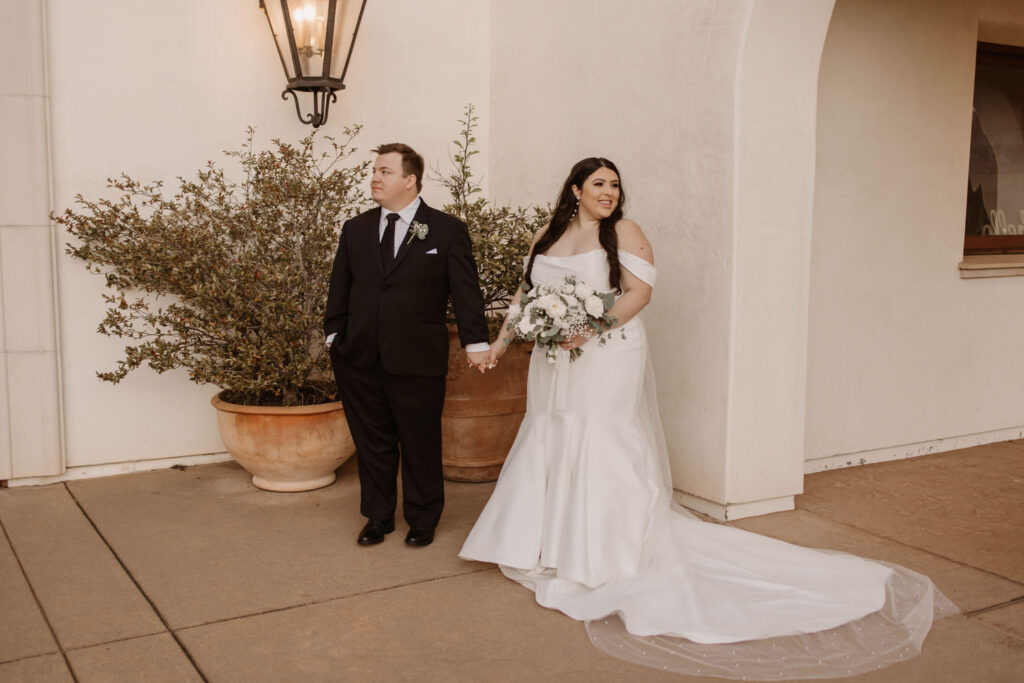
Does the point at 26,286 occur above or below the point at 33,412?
above

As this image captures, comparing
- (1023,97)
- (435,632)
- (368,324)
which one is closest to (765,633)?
(435,632)

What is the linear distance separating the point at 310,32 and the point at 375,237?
6.71ft

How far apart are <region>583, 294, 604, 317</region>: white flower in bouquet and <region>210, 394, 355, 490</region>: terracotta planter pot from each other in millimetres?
2054

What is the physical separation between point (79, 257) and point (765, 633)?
4.51m

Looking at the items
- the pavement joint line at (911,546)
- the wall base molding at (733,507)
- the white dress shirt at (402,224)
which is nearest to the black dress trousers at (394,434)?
the white dress shirt at (402,224)

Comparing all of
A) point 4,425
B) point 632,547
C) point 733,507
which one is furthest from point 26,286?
point 733,507

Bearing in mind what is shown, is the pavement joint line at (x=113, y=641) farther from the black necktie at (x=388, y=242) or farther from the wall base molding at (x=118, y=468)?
the wall base molding at (x=118, y=468)

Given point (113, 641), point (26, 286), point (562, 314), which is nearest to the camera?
point (113, 641)

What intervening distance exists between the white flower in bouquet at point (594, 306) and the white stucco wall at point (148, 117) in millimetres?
3119

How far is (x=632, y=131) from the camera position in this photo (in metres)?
5.51

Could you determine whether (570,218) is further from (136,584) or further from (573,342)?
(136,584)

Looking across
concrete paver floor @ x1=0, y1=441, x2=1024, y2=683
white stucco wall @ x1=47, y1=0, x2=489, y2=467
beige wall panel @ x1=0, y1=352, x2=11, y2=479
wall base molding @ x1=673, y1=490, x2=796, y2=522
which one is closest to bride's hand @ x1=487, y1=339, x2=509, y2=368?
concrete paver floor @ x1=0, y1=441, x2=1024, y2=683

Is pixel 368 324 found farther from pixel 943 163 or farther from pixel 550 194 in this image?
pixel 943 163

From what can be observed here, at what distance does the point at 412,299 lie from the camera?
14.4ft
